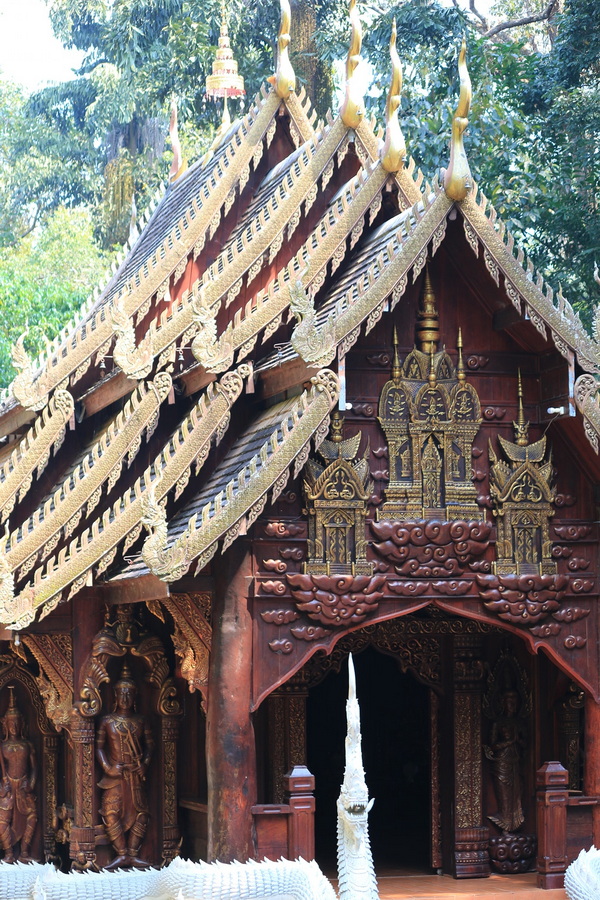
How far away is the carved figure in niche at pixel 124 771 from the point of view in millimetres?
11203

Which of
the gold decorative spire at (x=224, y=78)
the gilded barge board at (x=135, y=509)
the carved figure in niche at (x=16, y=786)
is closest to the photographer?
the gilded barge board at (x=135, y=509)

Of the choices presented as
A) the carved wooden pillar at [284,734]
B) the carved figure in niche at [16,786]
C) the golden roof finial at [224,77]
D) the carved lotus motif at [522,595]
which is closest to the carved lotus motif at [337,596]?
the carved lotus motif at [522,595]

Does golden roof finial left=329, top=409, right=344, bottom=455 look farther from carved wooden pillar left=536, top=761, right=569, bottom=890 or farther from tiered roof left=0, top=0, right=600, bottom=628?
carved wooden pillar left=536, top=761, right=569, bottom=890

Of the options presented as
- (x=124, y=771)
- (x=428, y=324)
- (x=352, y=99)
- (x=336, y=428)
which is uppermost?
(x=352, y=99)

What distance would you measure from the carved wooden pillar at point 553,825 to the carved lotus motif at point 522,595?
3.41 feet

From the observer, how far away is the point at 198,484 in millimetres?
10555

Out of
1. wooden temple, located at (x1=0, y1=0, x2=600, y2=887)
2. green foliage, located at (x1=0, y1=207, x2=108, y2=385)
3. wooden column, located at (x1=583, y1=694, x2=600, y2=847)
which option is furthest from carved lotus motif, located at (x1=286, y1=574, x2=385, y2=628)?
green foliage, located at (x1=0, y1=207, x2=108, y2=385)

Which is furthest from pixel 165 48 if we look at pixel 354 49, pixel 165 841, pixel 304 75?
pixel 165 841

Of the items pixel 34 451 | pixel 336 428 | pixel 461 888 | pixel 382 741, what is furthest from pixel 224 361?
pixel 382 741

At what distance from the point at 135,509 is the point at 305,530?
114cm

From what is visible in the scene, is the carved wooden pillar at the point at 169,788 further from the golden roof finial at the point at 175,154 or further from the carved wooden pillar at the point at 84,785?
the golden roof finial at the point at 175,154

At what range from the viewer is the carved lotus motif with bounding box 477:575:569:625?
10164 millimetres

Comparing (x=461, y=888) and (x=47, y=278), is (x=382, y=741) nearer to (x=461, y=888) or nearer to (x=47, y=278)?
(x=461, y=888)

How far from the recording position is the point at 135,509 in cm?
1001
